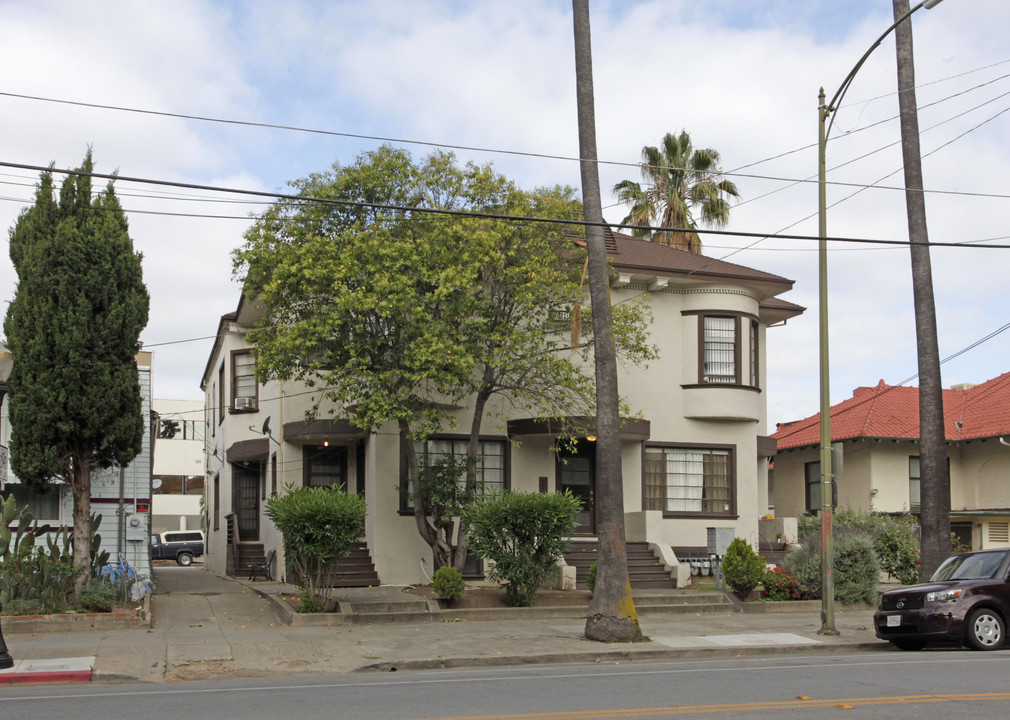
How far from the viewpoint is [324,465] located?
24844mm

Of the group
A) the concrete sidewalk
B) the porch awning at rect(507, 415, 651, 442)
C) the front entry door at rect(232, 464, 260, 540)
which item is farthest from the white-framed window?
the porch awning at rect(507, 415, 651, 442)

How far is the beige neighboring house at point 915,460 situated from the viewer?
97.8 feet

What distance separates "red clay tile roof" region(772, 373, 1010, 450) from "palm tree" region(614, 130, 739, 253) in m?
7.09

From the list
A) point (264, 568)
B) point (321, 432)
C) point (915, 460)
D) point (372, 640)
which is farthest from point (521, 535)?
point (915, 460)

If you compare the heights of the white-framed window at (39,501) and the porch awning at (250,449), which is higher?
the porch awning at (250,449)

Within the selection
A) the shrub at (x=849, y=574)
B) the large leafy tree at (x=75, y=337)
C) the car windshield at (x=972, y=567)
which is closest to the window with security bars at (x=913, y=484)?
the shrub at (x=849, y=574)

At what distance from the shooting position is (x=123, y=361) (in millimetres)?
17891

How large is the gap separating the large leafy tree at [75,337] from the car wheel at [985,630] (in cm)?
1376

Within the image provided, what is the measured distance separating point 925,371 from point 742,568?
521 centimetres

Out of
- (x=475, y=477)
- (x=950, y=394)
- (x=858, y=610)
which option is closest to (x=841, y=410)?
(x=950, y=394)

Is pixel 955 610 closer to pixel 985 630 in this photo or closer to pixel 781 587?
pixel 985 630

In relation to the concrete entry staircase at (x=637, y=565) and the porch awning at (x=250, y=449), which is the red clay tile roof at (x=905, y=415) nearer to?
the concrete entry staircase at (x=637, y=565)

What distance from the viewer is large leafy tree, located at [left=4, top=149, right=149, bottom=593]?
17.2m

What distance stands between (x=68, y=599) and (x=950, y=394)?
28.1 metres
